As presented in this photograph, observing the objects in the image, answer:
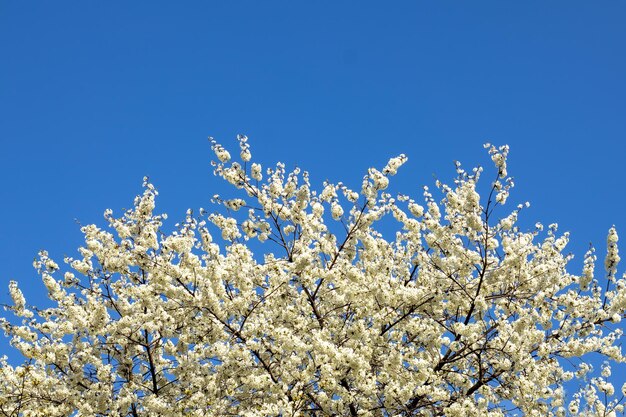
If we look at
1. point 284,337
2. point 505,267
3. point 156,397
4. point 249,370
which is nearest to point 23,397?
point 156,397

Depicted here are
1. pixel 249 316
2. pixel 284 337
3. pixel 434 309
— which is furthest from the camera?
pixel 434 309

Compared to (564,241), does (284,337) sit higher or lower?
lower

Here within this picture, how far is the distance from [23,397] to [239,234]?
4913 millimetres

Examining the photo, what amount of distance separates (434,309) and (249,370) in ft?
12.3

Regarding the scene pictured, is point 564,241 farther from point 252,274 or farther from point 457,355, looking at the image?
point 252,274

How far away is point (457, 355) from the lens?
12289 mm

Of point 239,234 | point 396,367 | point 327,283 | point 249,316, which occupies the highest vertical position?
point 239,234

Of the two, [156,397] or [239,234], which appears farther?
[239,234]

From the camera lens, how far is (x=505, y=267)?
12.9 meters

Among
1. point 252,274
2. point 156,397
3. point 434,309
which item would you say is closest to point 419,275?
point 434,309

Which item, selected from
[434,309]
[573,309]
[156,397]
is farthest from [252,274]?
[573,309]

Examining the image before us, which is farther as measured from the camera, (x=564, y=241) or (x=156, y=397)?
(x=564, y=241)

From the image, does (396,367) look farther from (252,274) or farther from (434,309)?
(252,274)

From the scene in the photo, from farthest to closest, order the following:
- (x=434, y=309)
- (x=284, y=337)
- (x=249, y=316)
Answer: (x=434, y=309)
(x=249, y=316)
(x=284, y=337)
